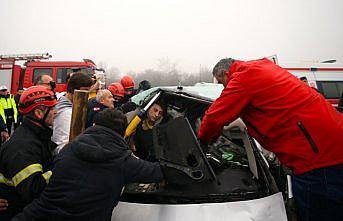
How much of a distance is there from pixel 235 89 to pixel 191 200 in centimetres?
84

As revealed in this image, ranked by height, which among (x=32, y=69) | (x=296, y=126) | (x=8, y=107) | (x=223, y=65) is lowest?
(x=8, y=107)

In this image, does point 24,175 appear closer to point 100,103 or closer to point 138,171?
point 138,171

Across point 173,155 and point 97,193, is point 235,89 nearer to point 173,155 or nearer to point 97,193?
point 173,155

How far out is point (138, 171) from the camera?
5.93 ft

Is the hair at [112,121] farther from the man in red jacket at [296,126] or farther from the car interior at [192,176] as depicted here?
the man in red jacket at [296,126]

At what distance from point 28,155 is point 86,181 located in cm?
50

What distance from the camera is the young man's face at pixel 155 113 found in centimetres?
346

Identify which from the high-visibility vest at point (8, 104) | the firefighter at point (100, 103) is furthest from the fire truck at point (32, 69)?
the firefighter at point (100, 103)

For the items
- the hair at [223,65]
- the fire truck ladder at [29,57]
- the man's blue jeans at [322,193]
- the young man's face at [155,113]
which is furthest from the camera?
the fire truck ladder at [29,57]

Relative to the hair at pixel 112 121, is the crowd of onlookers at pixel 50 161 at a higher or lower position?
lower

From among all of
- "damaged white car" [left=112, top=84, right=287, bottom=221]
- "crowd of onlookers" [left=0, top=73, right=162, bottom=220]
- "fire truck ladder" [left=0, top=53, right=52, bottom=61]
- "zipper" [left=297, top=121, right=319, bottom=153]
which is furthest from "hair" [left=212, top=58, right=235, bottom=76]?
"fire truck ladder" [left=0, top=53, right=52, bottom=61]

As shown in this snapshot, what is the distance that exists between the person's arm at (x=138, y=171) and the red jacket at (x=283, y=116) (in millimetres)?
516

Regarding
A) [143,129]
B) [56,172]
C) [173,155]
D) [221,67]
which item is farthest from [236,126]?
[56,172]

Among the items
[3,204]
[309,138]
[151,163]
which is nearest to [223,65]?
[309,138]
